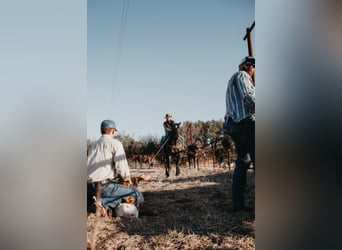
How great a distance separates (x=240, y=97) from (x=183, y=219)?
657 mm

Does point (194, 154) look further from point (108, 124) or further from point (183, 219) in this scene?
point (108, 124)

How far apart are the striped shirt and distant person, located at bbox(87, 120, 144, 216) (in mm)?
542

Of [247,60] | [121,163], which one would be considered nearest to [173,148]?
[121,163]

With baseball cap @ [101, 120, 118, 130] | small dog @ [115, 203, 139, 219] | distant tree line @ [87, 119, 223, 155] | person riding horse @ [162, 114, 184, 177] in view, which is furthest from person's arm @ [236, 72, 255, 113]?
small dog @ [115, 203, 139, 219]

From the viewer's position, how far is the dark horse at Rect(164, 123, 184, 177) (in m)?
1.42

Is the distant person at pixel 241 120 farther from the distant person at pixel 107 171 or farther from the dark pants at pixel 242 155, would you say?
the distant person at pixel 107 171

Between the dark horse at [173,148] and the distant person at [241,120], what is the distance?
24 cm

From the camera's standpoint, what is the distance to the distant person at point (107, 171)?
4.32ft

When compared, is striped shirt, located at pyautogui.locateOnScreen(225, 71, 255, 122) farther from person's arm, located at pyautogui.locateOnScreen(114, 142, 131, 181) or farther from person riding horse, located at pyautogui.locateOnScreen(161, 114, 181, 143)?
person's arm, located at pyautogui.locateOnScreen(114, 142, 131, 181)

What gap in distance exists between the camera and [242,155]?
146 cm

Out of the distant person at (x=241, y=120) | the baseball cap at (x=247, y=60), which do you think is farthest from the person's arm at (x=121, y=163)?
the baseball cap at (x=247, y=60)
